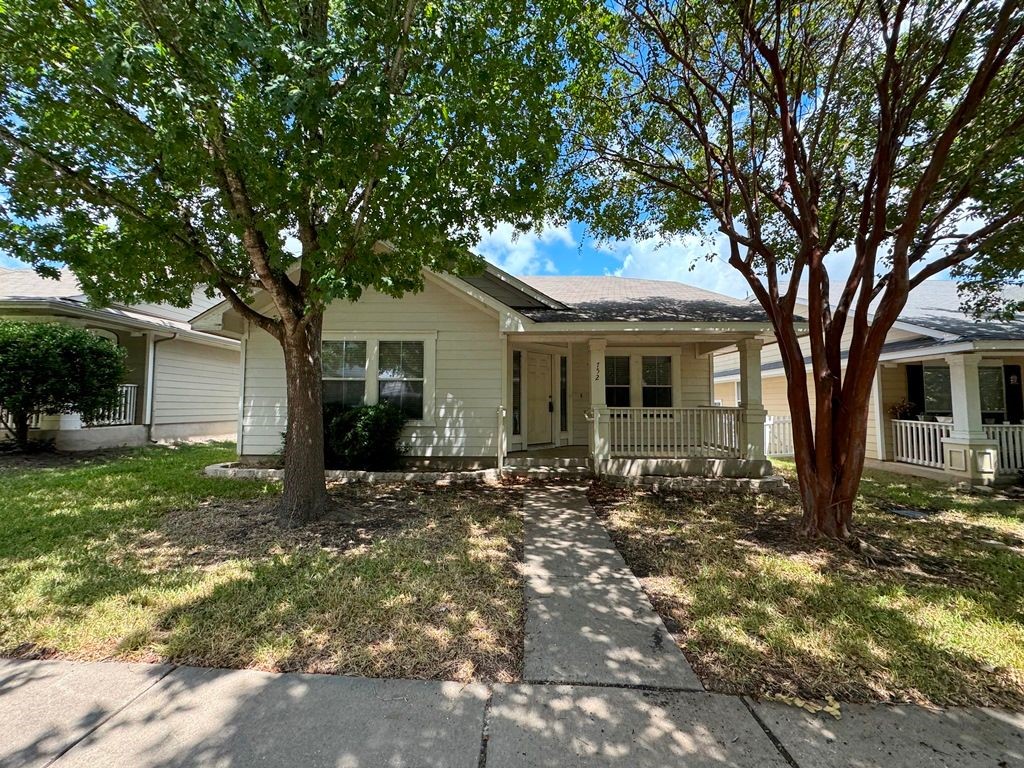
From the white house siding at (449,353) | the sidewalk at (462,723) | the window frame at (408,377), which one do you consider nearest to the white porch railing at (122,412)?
the white house siding at (449,353)

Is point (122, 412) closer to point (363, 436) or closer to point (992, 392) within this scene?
point (363, 436)

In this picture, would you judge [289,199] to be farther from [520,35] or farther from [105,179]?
[520,35]

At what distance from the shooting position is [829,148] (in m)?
6.38

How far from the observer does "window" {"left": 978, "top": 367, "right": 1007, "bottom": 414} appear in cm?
1005

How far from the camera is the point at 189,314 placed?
1548cm

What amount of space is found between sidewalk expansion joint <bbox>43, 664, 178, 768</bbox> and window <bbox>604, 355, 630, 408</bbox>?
8.92 meters

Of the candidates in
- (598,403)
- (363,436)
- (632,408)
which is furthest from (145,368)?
(632,408)

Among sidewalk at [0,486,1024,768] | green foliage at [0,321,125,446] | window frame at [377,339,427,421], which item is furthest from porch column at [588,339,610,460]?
green foliage at [0,321,125,446]

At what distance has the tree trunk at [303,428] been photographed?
17.9 feet

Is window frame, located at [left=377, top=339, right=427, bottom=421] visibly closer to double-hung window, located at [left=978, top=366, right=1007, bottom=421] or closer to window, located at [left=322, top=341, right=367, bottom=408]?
window, located at [left=322, top=341, right=367, bottom=408]

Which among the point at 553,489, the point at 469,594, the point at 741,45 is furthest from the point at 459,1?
the point at 553,489

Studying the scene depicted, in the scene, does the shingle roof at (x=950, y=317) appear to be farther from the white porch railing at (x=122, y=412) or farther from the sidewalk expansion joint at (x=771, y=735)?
the white porch railing at (x=122, y=412)

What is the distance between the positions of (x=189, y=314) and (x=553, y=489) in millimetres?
14422

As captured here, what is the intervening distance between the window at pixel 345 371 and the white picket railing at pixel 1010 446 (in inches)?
467
